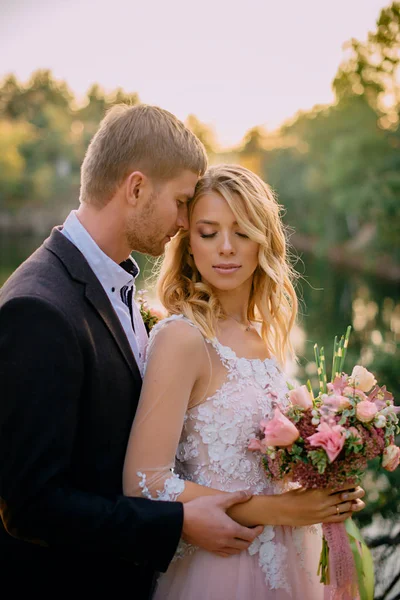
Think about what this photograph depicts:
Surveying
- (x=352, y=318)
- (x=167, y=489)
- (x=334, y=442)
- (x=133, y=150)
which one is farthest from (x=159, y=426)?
(x=352, y=318)

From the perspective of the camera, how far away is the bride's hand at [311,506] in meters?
2.64

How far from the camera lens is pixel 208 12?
41469 mm

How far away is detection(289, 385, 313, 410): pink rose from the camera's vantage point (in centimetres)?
255

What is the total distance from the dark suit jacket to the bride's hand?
0.47 m

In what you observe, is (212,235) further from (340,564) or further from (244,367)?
(340,564)

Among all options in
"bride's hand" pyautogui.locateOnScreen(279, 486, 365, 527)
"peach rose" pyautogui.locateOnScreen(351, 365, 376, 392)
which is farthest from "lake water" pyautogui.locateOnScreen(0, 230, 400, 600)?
"bride's hand" pyautogui.locateOnScreen(279, 486, 365, 527)

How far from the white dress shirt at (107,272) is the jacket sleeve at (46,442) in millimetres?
523

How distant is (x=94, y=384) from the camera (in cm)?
243

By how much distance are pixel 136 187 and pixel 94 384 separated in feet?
3.04

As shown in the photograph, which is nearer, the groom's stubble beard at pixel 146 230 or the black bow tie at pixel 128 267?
the groom's stubble beard at pixel 146 230

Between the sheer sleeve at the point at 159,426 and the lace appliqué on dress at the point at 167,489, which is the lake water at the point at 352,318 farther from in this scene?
the lace appliqué on dress at the point at 167,489

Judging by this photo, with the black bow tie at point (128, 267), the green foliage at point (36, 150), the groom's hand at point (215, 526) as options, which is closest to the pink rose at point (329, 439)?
the groom's hand at point (215, 526)

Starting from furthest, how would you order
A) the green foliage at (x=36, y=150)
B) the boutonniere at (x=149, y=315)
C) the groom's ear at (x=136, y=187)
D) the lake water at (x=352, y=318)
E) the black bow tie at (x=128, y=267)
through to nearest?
the green foliage at (x=36, y=150), the lake water at (x=352, y=318), the boutonniere at (x=149, y=315), the black bow tie at (x=128, y=267), the groom's ear at (x=136, y=187)

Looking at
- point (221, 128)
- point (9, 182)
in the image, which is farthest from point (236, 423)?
point (221, 128)
